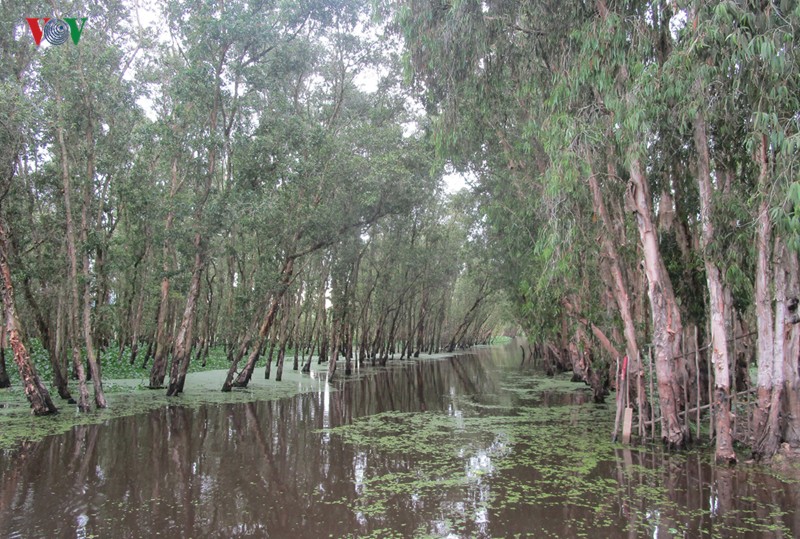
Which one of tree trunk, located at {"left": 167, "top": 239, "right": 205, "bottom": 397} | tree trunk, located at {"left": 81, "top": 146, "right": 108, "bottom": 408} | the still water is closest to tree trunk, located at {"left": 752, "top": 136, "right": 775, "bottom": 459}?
the still water

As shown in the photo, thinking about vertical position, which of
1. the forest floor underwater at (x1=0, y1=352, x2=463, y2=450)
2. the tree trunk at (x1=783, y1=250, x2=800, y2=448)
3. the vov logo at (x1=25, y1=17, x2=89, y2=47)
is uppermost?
the vov logo at (x1=25, y1=17, x2=89, y2=47)

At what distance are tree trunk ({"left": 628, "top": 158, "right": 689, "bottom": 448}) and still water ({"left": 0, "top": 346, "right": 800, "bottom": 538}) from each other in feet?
1.51

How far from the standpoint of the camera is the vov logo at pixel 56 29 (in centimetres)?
1064

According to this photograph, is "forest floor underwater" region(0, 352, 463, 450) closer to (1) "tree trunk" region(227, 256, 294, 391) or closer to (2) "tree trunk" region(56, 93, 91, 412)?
(1) "tree trunk" region(227, 256, 294, 391)

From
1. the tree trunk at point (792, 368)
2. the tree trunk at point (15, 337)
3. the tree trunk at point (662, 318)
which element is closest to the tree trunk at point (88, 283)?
the tree trunk at point (15, 337)

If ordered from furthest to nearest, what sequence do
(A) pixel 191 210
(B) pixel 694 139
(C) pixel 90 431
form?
(A) pixel 191 210, (C) pixel 90 431, (B) pixel 694 139

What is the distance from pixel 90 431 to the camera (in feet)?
30.8

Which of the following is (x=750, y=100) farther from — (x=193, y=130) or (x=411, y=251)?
(x=411, y=251)

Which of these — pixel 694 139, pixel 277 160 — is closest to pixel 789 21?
pixel 694 139

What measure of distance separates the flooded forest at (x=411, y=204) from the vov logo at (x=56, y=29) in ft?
0.29

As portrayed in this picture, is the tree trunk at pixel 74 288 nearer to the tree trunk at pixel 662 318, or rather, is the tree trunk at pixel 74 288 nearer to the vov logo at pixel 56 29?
the vov logo at pixel 56 29

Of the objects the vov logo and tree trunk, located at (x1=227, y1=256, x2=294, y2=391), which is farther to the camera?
tree trunk, located at (x1=227, y1=256, x2=294, y2=391)

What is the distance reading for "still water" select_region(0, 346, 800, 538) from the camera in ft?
16.7

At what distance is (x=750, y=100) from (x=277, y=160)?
11.1 m
